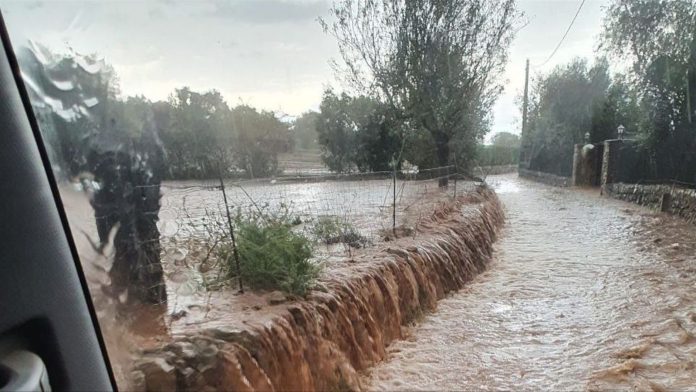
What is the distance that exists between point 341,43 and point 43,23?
244cm

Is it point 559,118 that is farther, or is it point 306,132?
point 559,118

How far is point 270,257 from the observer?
1.91 meters

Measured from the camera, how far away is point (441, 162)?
4949 mm

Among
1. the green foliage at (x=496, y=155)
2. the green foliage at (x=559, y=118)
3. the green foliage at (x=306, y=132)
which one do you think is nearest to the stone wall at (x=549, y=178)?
the green foliage at (x=559, y=118)

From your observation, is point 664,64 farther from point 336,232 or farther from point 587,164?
point 587,164

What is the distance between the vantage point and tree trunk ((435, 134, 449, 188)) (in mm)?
4879

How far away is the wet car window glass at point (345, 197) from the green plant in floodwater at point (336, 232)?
36mm

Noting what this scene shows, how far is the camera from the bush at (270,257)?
183 cm

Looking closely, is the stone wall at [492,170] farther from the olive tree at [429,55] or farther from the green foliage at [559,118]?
the olive tree at [429,55]

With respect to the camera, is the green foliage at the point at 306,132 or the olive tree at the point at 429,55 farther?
the olive tree at the point at 429,55

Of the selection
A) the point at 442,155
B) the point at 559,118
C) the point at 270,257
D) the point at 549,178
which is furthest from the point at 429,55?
the point at 549,178

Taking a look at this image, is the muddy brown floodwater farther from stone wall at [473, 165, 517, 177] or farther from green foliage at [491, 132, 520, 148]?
stone wall at [473, 165, 517, 177]

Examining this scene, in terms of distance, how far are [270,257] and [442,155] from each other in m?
3.58

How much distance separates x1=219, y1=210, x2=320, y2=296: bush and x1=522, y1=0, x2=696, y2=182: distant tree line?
3269 mm
